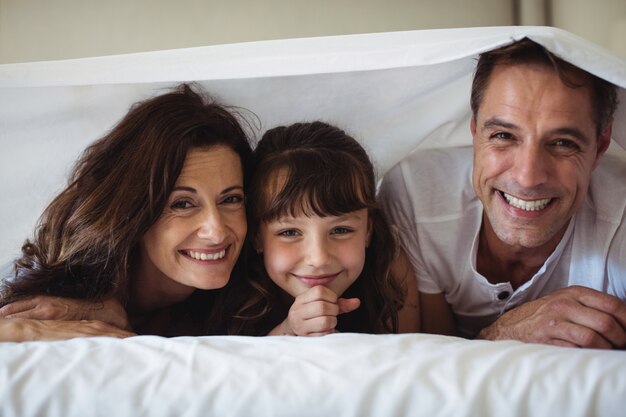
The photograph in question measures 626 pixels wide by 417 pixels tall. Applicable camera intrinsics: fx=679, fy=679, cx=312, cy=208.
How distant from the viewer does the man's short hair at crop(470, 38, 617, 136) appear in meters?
1.07

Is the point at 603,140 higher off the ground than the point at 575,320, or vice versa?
the point at 603,140

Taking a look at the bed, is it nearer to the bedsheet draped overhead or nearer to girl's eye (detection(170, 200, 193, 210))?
the bedsheet draped overhead

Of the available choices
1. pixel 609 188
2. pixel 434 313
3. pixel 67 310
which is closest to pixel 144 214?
pixel 67 310

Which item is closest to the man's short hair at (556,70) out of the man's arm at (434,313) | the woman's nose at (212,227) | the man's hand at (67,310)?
the man's arm at (434,313)

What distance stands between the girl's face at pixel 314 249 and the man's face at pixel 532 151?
23cm

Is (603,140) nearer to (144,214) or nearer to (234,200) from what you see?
(234,200)

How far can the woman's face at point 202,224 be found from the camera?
109cm

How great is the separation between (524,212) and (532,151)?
11 cm

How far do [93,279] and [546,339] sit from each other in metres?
0.73

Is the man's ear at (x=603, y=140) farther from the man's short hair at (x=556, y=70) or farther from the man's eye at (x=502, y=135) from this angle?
the man's eye at (x=502, y=135)

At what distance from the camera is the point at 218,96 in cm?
130

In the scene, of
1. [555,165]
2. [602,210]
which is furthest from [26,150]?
[602,210]

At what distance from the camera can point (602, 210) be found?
1.18m

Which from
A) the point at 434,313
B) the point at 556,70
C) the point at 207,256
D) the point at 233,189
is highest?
the point at 556,70
